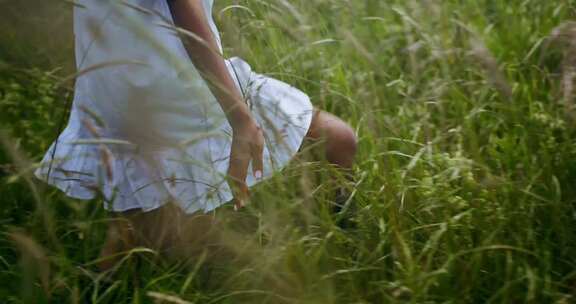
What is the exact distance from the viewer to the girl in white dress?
5.61ft

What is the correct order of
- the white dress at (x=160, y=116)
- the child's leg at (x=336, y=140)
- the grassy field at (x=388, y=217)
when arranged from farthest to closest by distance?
1. the child's leg at (x=336, y=140)
2. the white dress at (x=160, y=116)
3. the grassy field at (x=388, y=217)

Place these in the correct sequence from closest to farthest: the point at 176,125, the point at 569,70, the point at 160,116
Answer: the point at 569,70
the point at 160,116
the point at 176,125

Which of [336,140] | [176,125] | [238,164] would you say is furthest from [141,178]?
[336,140]

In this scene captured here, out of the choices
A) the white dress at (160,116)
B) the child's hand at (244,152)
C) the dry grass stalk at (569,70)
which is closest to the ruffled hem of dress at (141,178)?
the white dress at (160,116)

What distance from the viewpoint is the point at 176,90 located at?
1896 millimetres

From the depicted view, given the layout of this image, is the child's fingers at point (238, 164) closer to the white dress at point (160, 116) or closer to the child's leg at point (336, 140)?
the white dress at point (160, 116)

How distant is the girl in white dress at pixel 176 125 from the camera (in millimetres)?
1709

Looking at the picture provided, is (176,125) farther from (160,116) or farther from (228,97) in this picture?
(228,97)

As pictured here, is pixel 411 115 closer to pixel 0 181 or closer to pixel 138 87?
pixel 138 87

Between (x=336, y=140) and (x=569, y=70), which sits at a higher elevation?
(x=569, y=70)

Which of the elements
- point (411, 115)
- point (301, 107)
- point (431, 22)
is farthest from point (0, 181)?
point (431, 22)

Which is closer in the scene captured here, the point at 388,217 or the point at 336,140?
the point at 388,217

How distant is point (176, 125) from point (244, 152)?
28 centimetres

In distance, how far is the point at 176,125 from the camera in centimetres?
193
